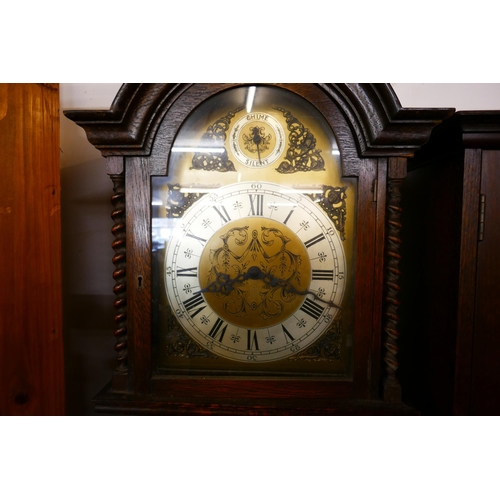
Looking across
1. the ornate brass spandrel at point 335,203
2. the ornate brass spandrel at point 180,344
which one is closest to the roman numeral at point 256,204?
the ornate brass spandrel at point 335,203

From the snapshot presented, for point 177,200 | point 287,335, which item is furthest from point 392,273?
point 177,200

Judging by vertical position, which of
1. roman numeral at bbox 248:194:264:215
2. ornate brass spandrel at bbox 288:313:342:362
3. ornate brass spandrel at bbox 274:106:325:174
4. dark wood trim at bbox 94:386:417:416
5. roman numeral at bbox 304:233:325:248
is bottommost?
dark wood trim at bbox 94:386:417:416

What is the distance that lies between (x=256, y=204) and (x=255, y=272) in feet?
0.51

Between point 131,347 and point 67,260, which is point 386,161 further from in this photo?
point 67,260

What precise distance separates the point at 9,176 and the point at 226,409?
74 cm

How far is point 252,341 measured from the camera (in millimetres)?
832

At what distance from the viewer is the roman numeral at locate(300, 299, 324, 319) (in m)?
0.82

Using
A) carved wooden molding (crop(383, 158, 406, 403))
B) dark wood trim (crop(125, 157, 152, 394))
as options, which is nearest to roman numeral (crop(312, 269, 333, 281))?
carved wooden molding (crop(383, 158, 406, 403))

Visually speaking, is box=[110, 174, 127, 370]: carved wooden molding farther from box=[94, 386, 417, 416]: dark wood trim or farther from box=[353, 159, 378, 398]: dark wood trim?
box=[353, 159, 378, 398]: dark wood trim

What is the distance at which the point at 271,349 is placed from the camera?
2.73ft

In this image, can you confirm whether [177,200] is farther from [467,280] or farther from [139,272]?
[467,280]

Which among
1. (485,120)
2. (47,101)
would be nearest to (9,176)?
(47,101)

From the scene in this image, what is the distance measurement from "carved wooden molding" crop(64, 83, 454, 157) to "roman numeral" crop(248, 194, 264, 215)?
0.24 m

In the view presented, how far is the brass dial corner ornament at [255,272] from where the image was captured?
81 cm
